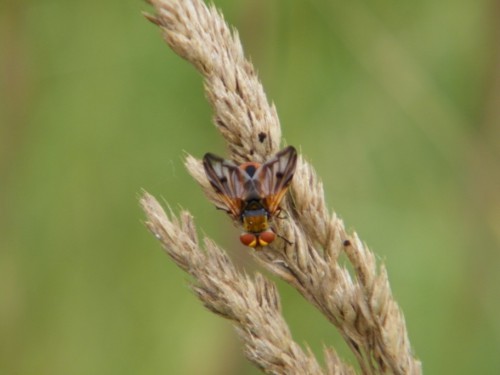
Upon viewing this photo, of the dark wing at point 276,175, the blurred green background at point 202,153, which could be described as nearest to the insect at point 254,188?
the dark wing at point 276,175

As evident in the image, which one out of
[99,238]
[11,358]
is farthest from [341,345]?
[11,358]

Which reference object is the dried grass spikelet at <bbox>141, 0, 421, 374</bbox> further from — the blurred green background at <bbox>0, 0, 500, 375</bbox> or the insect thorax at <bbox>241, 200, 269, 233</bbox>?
the blurred green background at <bbox>0, 0, 500, 375</bbox>

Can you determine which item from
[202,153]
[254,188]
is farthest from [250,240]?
[202,153]

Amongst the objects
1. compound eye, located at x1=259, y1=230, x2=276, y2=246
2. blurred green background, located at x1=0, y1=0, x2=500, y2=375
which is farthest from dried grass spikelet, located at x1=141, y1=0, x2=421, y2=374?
blurred green background, located at x1=0, y1=0, x2=500, y2=375

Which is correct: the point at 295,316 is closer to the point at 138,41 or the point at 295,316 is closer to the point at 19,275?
the point at 19,275

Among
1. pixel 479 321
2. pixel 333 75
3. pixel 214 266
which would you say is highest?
pixel 333 75

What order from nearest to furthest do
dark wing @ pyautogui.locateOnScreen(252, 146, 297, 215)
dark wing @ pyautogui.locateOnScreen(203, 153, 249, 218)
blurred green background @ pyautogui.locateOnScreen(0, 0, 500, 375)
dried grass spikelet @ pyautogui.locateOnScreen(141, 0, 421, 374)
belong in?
1. dried grass spikelet @ pyautogui.locateOnScreen(141, 0, 421, 374)
2. dark wing @ pyautogui.locateOnScreen(252, 146, 297, 215)
3. dark wing @ pyautogui.locateOnScreen(203, 153, 249, 218)
4. blurred green background @ pyautogui.locateOnScreen(0, 0, 500, 375)
